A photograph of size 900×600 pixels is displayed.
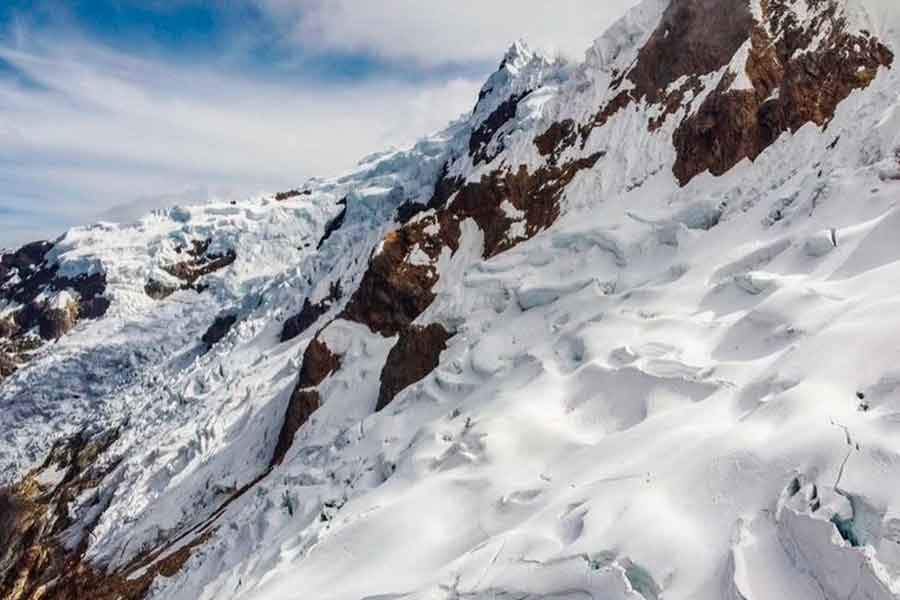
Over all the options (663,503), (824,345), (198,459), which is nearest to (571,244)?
(824,345)

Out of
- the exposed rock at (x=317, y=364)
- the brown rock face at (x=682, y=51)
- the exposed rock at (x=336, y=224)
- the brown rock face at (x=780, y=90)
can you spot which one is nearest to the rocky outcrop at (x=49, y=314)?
the exposed rock at (x=336, y=224)

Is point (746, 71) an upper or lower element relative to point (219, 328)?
upper

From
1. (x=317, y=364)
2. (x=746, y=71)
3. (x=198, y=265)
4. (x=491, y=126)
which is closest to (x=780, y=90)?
(x=746, y=71)

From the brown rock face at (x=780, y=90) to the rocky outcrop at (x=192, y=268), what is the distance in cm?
14698

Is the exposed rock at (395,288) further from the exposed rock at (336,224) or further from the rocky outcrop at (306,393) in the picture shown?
the exposed rock at (336,224)

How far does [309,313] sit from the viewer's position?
287 feet

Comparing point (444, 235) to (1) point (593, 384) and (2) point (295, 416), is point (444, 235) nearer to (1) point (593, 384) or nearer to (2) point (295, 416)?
Answer: (2) point (295, 416)

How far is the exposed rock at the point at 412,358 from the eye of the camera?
153 ft

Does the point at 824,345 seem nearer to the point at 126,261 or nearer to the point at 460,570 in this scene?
the point at 460,570

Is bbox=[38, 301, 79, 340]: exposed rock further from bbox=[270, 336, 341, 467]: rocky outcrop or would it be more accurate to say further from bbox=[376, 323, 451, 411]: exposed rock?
bbox=[376, 323, 451, 411]: exposed rock

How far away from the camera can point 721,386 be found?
2130 cm

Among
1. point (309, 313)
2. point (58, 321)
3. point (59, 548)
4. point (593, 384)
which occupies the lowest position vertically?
point (59, 548)

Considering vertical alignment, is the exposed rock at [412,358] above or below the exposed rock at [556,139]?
below

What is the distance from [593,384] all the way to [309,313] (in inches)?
2571
